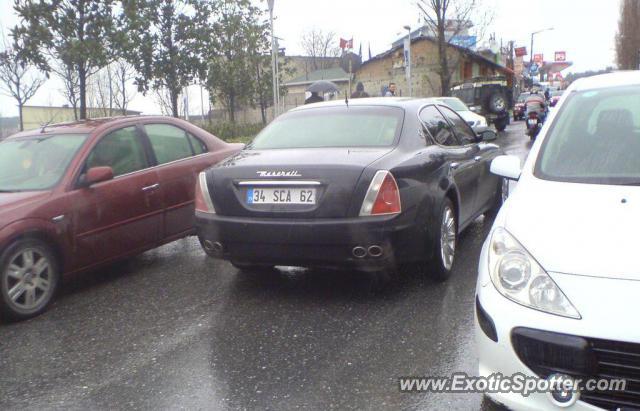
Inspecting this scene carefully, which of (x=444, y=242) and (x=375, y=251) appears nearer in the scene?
(x=375, y=251)

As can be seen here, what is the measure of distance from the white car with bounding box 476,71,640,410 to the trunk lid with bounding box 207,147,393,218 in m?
1.28

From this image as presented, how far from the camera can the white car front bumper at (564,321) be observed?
2.26 m

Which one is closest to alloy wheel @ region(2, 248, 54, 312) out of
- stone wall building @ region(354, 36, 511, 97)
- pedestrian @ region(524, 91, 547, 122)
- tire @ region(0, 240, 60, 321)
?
tire @ region(0, 240, 60, 321)

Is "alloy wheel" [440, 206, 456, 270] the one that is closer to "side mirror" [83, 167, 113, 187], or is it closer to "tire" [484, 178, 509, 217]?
"tire" [484, 178, 509, 217]

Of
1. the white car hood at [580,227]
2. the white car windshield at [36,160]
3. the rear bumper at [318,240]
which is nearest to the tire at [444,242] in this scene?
the rear bumper at [318,240]

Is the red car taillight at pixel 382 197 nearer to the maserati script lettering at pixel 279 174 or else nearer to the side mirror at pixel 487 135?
the maserati script lettering at pixel 279 174

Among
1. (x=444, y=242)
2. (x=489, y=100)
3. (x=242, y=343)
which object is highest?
(x=489, y=100)

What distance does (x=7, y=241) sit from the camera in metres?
4.43

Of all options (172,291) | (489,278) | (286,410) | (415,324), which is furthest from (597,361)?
(172,291)

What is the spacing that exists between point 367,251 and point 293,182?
71cm

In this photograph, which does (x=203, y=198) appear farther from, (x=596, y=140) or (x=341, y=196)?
(x=596, y=140)

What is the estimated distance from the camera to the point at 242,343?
12.8 feet

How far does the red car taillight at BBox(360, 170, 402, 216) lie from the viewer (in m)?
4.15

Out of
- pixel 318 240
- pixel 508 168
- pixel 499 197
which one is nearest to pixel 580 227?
pixel 508 168
